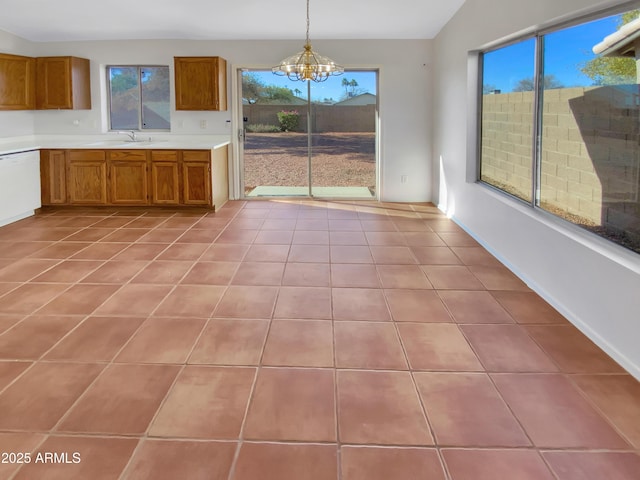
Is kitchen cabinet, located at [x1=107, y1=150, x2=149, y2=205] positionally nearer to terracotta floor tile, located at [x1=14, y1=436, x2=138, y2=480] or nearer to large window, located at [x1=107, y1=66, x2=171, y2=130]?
large window, located at [x1=107, y1=66, x2=171, y2=130]

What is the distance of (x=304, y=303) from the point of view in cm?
364

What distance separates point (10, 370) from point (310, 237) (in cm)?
328

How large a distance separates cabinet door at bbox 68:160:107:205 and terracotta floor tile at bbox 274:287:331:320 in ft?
12.6

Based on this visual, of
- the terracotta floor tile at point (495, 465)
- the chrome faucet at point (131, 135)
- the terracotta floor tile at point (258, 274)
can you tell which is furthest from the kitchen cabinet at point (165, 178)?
the terracotta floor tile at point (495, 465)

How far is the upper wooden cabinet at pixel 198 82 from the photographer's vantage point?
278 inches

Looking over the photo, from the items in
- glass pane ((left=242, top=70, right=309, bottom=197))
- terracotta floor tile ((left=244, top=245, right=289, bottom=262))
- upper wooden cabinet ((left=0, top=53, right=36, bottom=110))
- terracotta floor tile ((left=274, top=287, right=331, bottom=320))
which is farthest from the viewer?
glass pane ((left=242, top=70, right=309, bottom=197))

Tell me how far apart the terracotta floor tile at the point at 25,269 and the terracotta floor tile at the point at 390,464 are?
10.3 feet

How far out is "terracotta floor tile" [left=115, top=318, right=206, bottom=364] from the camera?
2.81 metres

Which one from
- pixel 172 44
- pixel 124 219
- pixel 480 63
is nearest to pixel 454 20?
pixel 480 63

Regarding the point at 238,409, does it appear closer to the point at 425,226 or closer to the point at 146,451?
the point at 146,451

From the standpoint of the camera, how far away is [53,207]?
6930 mm

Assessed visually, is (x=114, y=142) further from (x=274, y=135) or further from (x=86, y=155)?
(x=274, y=135)

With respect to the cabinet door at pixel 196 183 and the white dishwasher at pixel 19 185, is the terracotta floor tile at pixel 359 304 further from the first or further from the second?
the white dishwasher at pixel 19 185

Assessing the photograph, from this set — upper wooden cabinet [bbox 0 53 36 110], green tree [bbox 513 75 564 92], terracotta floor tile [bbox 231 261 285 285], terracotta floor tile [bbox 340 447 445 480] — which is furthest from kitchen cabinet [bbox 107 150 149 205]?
terracotta floor tile [bbox 340 447 445 480]
